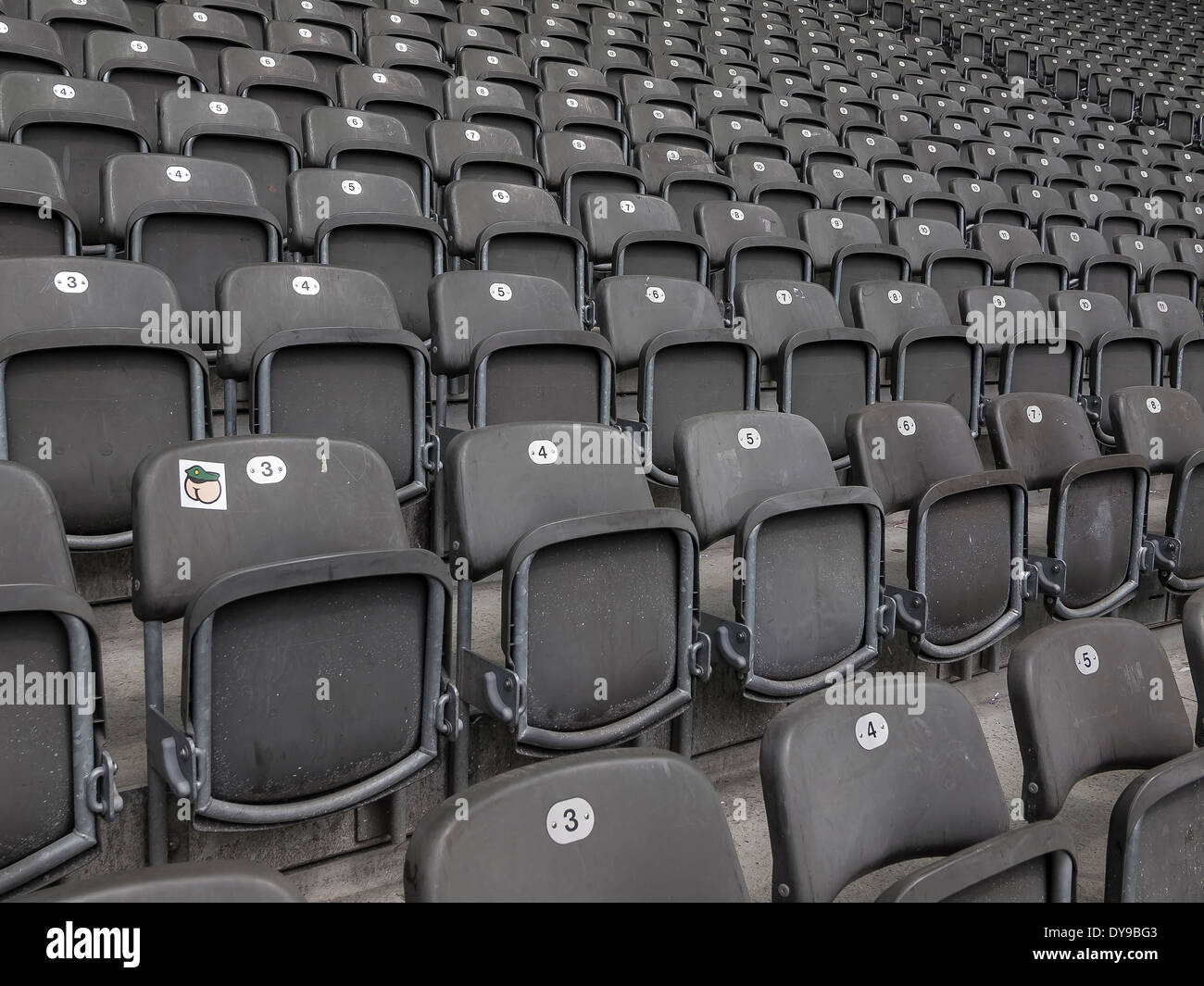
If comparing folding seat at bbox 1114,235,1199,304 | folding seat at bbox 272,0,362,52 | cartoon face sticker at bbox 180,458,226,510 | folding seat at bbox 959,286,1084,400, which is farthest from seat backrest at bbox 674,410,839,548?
folding seat at bbox 272,0,362,52

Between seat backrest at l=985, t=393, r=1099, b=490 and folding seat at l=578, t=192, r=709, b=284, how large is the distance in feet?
2.16

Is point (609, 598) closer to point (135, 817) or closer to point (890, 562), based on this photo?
point (135, 817)

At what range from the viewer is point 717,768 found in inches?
51.9

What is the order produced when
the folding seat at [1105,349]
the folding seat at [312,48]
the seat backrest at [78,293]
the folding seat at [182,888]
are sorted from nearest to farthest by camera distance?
the folding seat at [182,888] → the seat backrest at [78,293] → the folding seat at [1105,349] → the folding seat at [312,48]

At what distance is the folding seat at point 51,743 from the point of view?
80 cm

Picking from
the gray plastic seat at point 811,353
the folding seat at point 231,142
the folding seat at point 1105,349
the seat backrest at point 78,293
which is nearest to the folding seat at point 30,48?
the folding seat at point 231,142

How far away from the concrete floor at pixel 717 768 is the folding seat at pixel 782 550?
14 centimetres

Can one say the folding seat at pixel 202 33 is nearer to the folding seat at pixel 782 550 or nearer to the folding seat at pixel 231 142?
the folding seat at pixel 231 142

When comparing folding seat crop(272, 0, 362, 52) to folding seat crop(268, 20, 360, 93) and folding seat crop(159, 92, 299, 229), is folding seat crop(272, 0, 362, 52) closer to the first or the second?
folding seat crop(268, 20, 360, 93)

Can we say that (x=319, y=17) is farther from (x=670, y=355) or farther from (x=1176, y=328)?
(x=1176, y=328)

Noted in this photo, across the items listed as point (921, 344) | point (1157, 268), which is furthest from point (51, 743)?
point (1157, 268)

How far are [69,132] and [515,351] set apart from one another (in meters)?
1.01

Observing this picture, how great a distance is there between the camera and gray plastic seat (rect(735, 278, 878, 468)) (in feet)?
6.00
